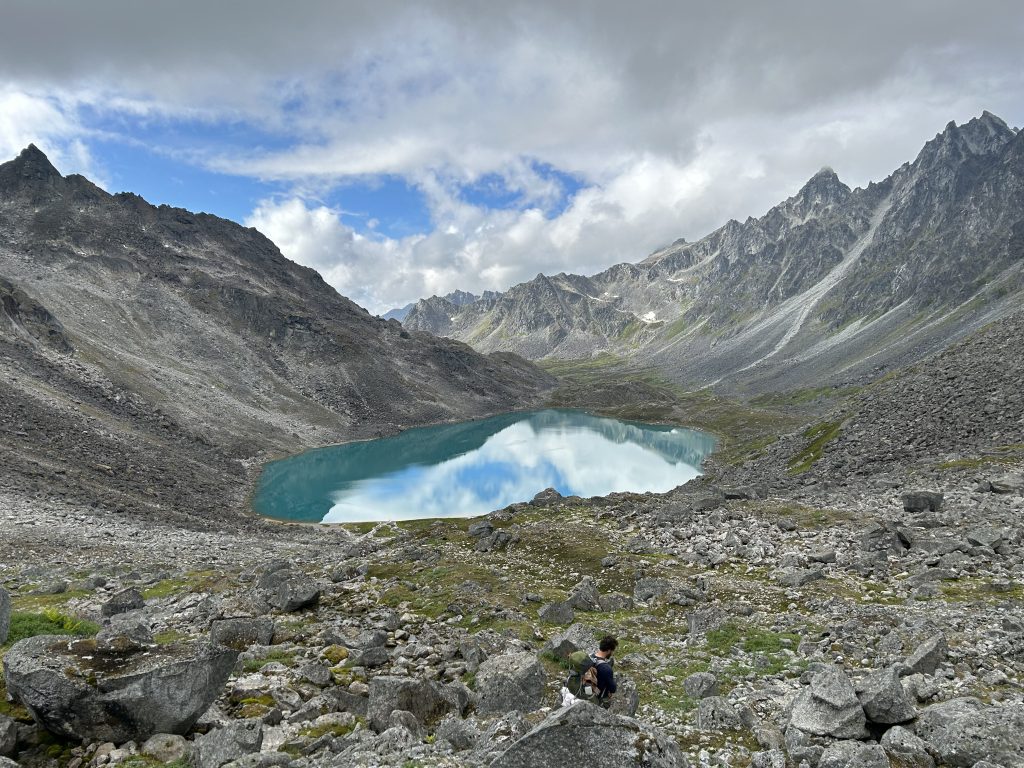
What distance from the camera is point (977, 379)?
188ft

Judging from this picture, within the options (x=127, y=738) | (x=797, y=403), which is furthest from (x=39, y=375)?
(x=797, y=403)

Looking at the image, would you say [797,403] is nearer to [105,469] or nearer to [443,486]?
[443,486]

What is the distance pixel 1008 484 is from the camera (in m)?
33.4

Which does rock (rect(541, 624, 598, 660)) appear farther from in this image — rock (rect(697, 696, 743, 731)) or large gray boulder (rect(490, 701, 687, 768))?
large gray boulder (rect(490, 701, 687, 768))

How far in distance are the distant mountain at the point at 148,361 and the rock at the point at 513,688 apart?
5864cm

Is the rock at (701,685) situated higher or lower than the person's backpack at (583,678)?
lower

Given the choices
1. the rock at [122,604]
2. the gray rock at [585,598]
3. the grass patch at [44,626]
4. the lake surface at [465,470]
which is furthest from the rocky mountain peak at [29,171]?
the gray rock at [585,598]

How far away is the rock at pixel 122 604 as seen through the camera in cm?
2397

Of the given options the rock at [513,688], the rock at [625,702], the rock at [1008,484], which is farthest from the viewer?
the rock at [1008,484]

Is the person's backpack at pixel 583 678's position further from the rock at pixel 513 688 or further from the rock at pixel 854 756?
the rock at pixel 854 756

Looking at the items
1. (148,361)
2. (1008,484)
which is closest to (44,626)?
(1008,484)

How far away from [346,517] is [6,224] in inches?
6111

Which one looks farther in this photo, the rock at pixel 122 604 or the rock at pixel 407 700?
the rock at pixel 122 604

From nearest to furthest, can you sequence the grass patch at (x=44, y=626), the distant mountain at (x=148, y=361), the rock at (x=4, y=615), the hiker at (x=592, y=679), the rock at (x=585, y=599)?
1. the hiker at (x=592, y=679)
2. the rock at (x=4, y=615)
3. the grass patch at (x=44, y=626)
4. the rock at (x=585, y=599)
5. the distant mountain at (x=148, y=361)
